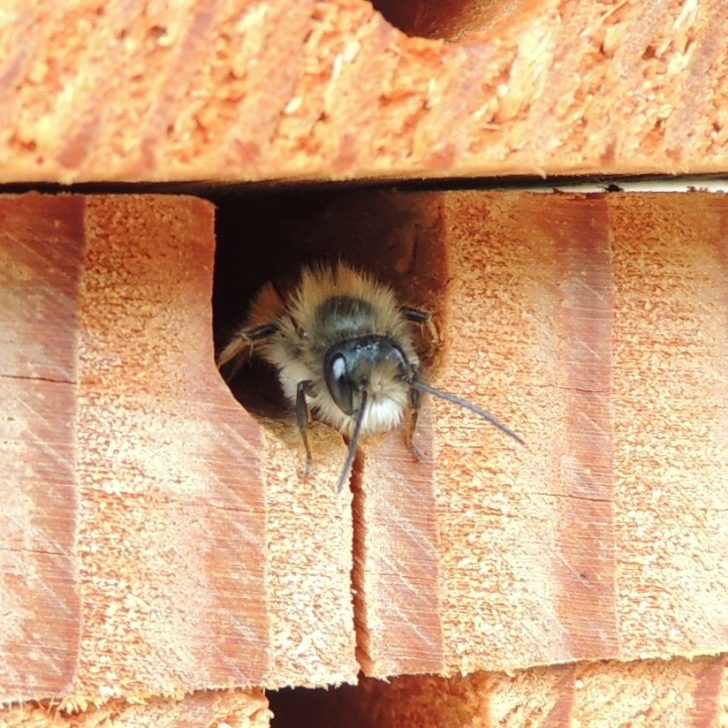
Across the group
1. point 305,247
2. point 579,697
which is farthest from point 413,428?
point 305,247

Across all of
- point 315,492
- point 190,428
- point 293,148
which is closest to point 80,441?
point 190,428

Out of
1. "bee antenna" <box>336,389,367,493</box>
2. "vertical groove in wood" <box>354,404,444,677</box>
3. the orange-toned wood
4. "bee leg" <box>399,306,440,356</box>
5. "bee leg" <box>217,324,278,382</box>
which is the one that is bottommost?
the orange-toned wood

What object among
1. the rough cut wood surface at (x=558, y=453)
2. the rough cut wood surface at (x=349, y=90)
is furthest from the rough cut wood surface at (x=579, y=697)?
the rough cut wood surface at (x=349, y=90)

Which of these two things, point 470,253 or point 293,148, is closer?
point 293,148

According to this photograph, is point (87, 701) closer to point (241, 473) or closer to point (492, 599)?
point (241, 473)

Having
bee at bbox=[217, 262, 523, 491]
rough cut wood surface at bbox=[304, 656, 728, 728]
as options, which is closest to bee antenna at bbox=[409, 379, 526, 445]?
bee at bbox=[217, 262, 523, 491]

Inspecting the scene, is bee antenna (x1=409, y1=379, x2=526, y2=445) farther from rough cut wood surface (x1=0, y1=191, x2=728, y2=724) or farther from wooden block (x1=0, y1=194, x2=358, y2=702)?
wooden block (x1=0, y1=194, x2=358, y2=702)

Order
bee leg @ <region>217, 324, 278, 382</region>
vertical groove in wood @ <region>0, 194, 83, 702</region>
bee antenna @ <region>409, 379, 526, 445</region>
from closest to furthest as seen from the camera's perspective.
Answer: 1. vertical groove in wood @ <region>0, 194, 83, 702</region>
2. bee antenna @ <region>409, 379, 526, 445</region>
3. bee leg @ <region>217, 324, 278, 382</region>
